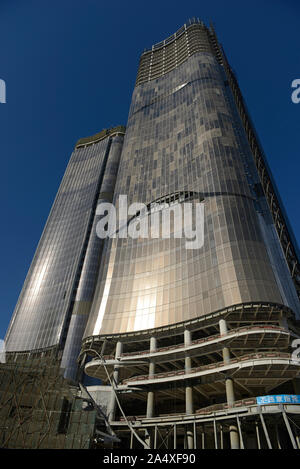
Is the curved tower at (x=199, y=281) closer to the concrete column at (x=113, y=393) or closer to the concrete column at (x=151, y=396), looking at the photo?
the concrete column at (x=151, y=396)

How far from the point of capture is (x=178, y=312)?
6506 centimetres

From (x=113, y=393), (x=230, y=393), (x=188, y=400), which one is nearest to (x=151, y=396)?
(x=113, y=393)

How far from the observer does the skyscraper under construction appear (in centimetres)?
4509

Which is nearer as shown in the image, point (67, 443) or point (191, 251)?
point (67, 443)

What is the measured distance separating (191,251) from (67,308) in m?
64.7

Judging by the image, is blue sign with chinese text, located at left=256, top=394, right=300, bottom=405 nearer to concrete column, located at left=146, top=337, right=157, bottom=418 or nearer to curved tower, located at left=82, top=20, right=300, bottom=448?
curved tower, located at left=82, top=20, right=300, bottom=448

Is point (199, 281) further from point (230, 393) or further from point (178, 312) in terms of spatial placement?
point (230, 393)

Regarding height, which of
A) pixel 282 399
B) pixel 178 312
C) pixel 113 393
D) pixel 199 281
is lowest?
pixel 282 399

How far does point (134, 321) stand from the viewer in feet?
227

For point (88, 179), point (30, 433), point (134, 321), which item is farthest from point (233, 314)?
point (88, 179)

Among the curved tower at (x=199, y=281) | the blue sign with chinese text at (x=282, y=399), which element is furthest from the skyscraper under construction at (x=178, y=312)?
the curved tower at (x=199, y=281)

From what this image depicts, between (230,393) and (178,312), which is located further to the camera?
(178,312)

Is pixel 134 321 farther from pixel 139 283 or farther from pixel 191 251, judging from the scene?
pixel 191 251

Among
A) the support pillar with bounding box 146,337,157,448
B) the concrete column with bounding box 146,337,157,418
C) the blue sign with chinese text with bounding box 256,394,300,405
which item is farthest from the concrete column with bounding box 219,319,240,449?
the concrete column with bounding box 146,337,157,418
